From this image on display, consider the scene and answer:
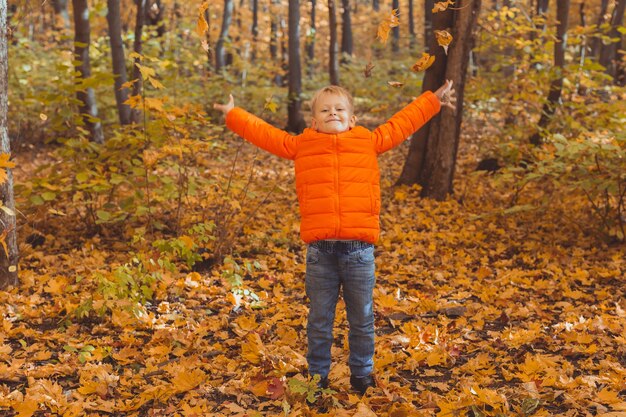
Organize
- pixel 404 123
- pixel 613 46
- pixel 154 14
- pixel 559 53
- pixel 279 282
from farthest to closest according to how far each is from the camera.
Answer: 1. pixel 613 46
2. pixel 154 14
3. pixel 559 53
4. pixel 279 282
5. pixel 404 123

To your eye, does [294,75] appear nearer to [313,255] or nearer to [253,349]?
[253,349]

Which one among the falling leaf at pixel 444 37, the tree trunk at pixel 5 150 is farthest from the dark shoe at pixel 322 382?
the tree trunk at pixel 5 150

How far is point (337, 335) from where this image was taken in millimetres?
4219

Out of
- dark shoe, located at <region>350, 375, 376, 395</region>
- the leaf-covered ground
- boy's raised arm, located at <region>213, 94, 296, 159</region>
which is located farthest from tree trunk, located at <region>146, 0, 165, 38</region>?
dark shoe, located at <region>350, 375, 376, 395</region>

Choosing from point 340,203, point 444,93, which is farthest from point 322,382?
point 444,93

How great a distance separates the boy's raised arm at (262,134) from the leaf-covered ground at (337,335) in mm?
1289

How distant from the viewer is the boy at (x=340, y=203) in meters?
3.05

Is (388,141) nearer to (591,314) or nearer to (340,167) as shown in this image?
(340,167)

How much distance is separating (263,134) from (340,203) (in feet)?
2.07

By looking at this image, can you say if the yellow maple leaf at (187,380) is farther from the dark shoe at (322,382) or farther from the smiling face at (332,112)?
the smiling face at (332,112)

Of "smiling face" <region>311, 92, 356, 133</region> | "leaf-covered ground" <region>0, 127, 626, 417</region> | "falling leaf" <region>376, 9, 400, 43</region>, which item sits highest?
"falling leaf" <region>376, 9, 400, 43</region>

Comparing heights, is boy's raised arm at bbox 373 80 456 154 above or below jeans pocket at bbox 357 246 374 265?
above

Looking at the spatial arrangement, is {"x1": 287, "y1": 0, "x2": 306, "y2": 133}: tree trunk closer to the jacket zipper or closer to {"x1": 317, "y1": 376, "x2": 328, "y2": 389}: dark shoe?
the jacket zipper

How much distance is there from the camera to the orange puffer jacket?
3033 millimetres
